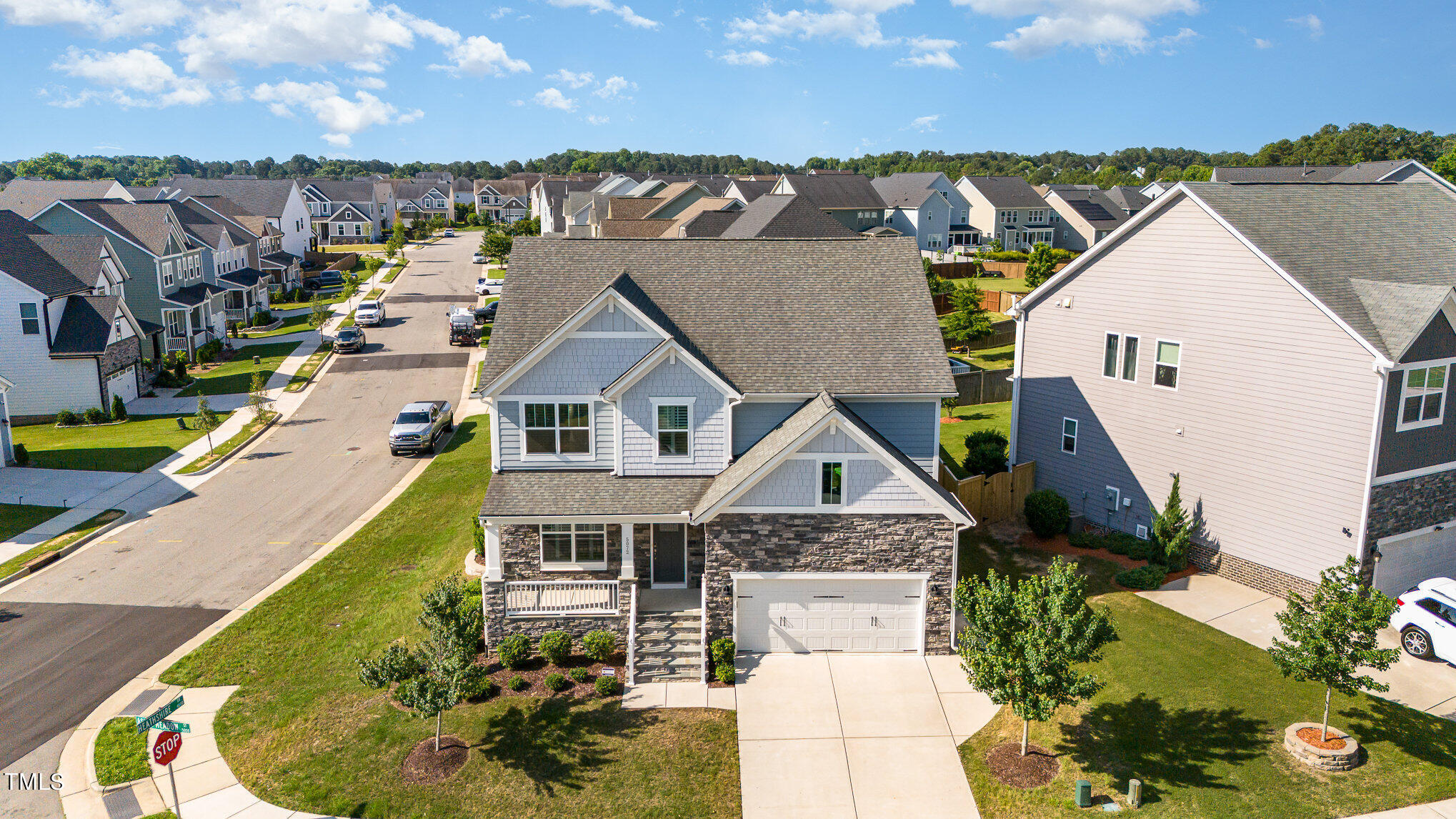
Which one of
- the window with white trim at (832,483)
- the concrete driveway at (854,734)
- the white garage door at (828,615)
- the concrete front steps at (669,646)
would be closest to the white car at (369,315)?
the concrete front steps at (669,646)

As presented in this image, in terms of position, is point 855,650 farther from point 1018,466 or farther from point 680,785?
point 1018,466

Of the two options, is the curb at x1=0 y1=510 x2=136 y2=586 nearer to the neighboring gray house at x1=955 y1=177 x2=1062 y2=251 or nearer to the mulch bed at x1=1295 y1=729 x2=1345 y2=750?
the mulch bed at x1=1295 y1=729 x2=1345 y2=750

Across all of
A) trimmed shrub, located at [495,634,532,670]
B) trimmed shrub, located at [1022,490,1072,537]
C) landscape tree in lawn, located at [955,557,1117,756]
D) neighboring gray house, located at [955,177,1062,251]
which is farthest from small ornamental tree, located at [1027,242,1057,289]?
trimmed shrub, located at [495,634,532,670]

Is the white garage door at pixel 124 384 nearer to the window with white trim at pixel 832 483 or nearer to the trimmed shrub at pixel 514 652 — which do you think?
the trimmed shrub at pixel 514 652

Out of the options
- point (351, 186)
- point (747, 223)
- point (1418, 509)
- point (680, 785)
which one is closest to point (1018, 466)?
point (1418, 509)

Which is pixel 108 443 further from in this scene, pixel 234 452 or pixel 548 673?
pixel 548 673

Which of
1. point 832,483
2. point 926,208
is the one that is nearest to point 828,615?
point 832,483
